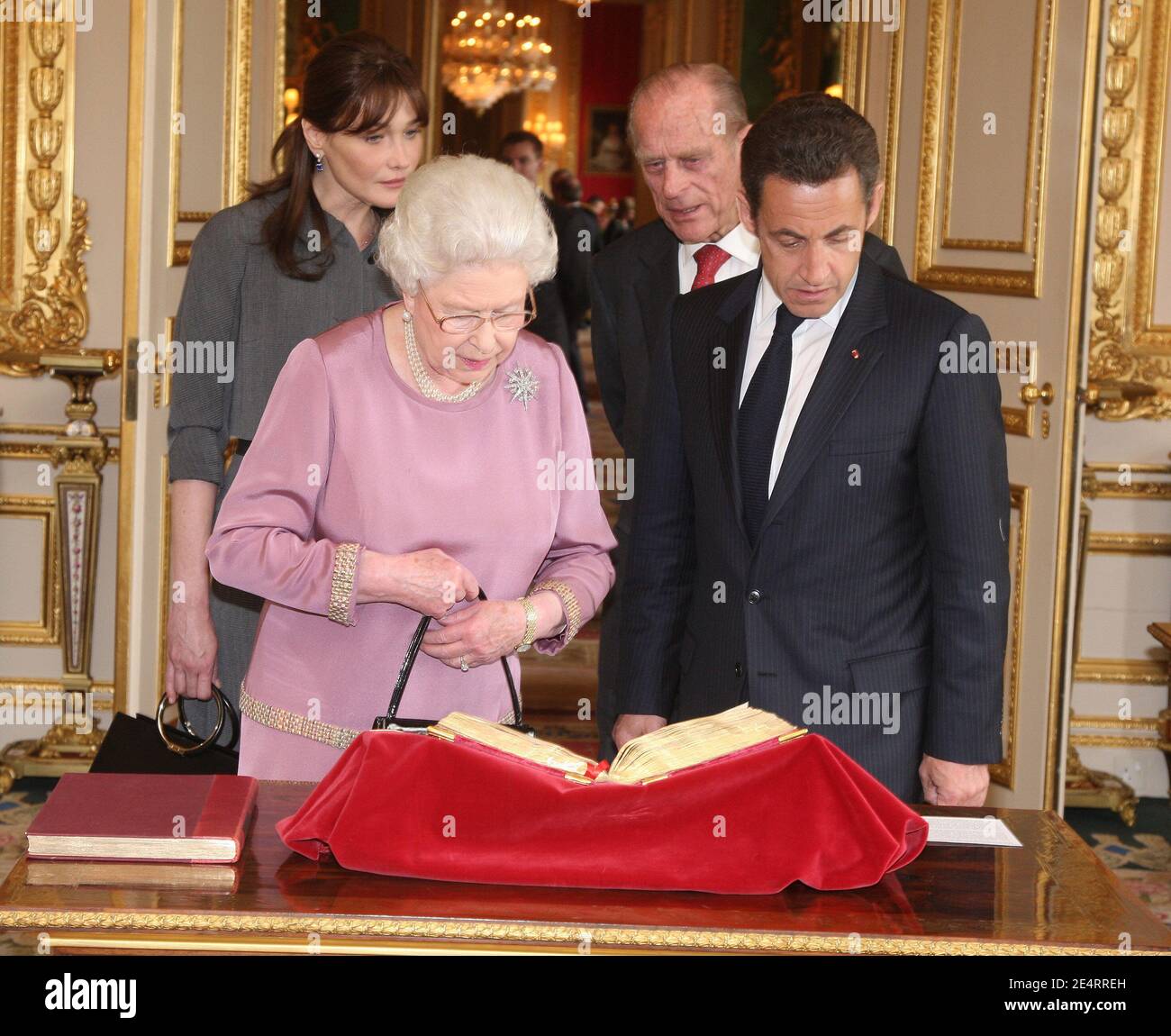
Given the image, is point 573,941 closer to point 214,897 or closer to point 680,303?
point 214,897

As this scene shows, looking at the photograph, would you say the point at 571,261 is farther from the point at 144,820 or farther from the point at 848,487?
the point at 144,820

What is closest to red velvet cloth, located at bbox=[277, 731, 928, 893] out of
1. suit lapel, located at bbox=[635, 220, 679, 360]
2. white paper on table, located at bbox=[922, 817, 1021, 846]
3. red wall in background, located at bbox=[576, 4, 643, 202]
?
white paper on table, located at bbox=[922, 817, 1021, 846]

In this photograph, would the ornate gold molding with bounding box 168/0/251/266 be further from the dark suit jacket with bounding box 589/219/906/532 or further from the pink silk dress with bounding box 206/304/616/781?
the pink silk dress with bounding box 206/304/616/781

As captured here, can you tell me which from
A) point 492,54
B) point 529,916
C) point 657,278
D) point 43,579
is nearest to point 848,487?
point 529,916

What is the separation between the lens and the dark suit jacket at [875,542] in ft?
7.47

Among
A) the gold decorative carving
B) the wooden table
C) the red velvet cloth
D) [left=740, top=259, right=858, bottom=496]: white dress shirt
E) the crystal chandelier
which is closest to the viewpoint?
the wooden table

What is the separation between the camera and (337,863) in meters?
1.73

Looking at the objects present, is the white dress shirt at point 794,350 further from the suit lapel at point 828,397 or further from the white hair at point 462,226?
the white hair at point 462,226

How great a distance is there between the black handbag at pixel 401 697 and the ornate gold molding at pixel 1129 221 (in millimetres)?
3769

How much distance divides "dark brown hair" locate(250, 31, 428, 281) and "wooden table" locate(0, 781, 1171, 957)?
132 cm

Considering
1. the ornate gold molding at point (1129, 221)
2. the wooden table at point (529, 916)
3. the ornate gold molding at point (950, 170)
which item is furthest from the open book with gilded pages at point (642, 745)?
the ornate gold molding at point (1129, 221)

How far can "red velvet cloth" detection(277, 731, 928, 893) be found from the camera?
1686 millimetres

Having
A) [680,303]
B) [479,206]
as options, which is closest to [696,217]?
[680,303]

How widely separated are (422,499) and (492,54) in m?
15.6
